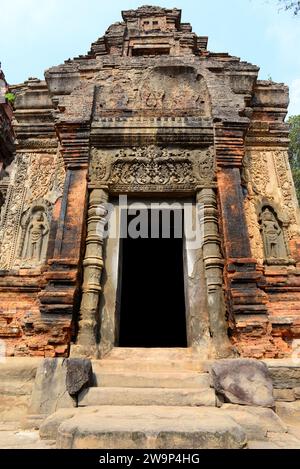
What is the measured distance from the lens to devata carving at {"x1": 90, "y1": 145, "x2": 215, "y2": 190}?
19.6 feet

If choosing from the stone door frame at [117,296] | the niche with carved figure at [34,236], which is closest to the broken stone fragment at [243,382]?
the stone door frame at [117,296]

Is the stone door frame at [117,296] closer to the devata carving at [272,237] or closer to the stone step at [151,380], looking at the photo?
the stone step at [151,380]

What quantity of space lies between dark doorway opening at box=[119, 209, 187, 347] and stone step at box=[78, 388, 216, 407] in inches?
222

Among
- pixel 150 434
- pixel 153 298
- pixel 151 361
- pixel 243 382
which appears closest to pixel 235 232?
pixel 151 361

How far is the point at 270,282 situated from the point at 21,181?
524 centimetres

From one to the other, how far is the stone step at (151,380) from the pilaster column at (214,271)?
902 millimetres

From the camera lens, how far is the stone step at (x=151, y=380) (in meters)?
3.86

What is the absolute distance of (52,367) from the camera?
12.1ft

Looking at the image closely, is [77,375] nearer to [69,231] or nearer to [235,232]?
[69,231]

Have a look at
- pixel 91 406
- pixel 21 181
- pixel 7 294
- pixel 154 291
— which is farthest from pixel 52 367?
pixel 154 291

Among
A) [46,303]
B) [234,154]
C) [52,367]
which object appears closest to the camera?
[52,367]

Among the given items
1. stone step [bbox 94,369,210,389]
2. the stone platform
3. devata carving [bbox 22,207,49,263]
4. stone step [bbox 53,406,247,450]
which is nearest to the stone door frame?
the stone platform

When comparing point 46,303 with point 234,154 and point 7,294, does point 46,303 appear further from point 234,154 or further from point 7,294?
point 234,154

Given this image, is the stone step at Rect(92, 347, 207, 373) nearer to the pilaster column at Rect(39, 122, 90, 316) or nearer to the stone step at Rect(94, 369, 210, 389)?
the stone step at Rect(94, 369, 210, 389)
